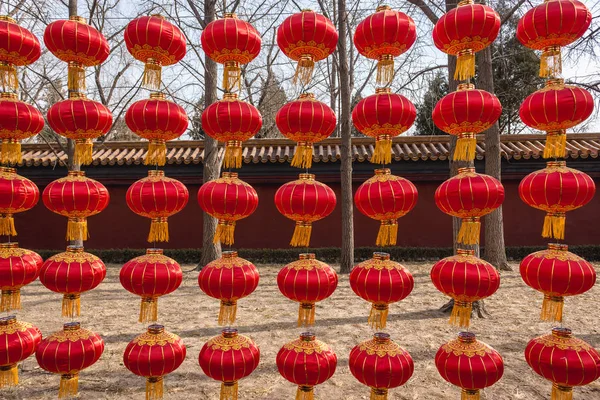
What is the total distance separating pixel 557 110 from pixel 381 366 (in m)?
1.91

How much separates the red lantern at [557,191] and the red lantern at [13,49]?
11.7 ft

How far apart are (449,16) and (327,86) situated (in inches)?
527

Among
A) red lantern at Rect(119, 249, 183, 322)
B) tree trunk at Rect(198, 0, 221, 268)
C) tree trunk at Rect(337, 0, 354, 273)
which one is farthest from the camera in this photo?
tree trunk at Rect(337, 0, 354, 273)

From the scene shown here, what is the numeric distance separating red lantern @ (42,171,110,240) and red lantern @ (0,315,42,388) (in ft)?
2.53

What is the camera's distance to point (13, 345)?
2783 mm

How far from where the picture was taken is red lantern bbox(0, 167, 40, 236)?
2.75 metres

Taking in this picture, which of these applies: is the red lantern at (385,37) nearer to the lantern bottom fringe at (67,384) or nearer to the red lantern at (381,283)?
the red lantern at (381,283)

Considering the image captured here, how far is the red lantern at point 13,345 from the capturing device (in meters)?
2.77

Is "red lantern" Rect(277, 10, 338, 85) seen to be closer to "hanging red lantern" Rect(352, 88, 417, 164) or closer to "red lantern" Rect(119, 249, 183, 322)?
"hanging red lantern" Rect(352, 88, 417, 164)

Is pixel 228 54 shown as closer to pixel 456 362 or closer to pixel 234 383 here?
pixel 234 383

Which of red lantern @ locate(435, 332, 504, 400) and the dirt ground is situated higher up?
red lantern @ locate(435, 332, 504, 400)

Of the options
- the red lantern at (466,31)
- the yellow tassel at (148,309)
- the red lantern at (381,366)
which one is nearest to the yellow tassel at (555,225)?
the red lantern at (466,31)

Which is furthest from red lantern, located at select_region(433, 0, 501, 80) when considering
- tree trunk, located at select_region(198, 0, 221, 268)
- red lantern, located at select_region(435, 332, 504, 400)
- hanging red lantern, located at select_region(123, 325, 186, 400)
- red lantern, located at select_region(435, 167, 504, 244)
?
tree trunk, located at select_region(198, 0, 221, 268)

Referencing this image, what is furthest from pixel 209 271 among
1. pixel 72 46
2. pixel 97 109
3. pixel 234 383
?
pixel 72 46
